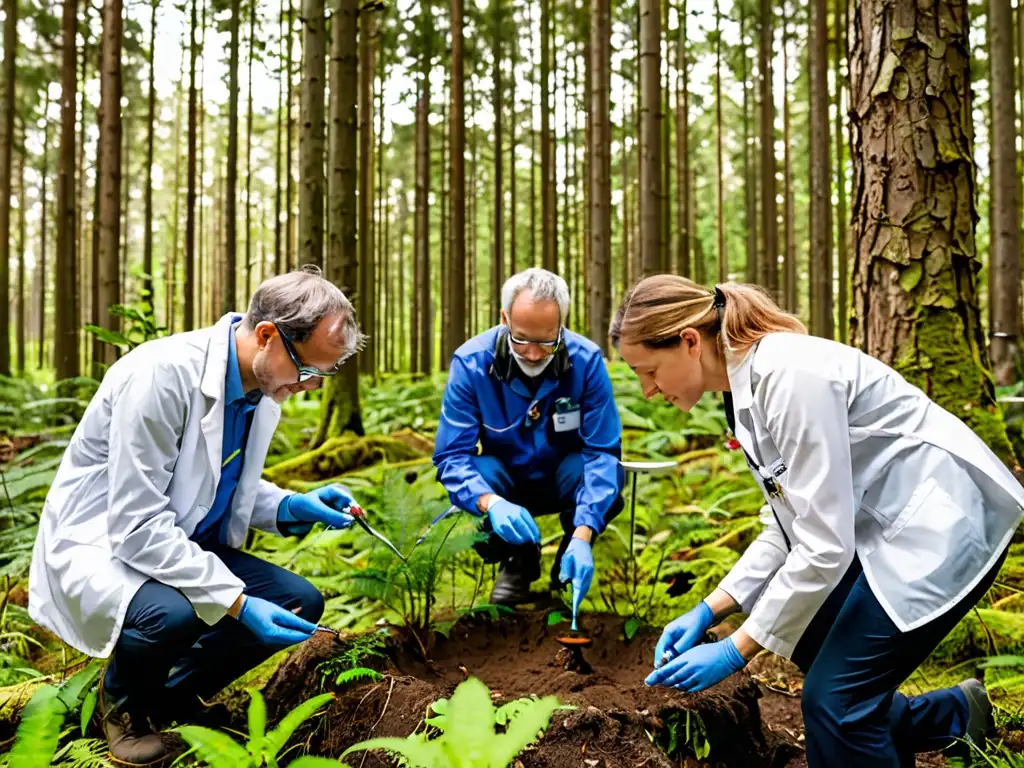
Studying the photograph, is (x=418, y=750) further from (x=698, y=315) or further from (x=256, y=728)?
(x=698, y=315)

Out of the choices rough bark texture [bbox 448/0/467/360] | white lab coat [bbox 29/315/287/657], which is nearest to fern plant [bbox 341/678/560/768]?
white lab coat [bbox 29/315/287/657]

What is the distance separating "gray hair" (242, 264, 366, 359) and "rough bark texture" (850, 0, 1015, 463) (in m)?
2.77

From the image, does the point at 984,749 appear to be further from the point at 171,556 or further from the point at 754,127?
the point at 754,127

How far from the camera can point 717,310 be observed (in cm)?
226

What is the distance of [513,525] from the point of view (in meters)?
3.40

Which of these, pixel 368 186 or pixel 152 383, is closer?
pixel 152 383

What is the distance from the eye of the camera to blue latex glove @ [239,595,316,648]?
2514mm

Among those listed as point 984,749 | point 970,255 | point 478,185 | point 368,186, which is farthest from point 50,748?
point 478,185

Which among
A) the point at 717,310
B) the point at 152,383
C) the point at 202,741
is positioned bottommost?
the point at 202,741

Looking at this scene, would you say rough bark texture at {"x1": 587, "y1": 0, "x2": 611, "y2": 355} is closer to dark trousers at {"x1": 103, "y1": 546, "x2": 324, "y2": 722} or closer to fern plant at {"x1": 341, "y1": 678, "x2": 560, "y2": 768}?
dark trousers at {"x1": 103, "y1": 546, "x2": 324, "y2": 722}

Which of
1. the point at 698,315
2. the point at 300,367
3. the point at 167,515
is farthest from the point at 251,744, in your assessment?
the point at 698,315

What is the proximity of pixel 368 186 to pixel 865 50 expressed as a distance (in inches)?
470

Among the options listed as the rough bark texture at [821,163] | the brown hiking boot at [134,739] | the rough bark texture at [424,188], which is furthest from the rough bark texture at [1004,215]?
the rough bark texture at [424,188]

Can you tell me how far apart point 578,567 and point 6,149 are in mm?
13489
